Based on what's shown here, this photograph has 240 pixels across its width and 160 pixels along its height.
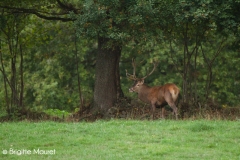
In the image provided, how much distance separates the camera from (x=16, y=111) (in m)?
18.2

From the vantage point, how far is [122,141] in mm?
11711

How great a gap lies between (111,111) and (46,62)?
12811 millimetres

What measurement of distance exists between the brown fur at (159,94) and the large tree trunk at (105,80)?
0.91 m

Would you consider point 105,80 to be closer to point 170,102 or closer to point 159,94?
point 159,94

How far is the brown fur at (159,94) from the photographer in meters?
17.3

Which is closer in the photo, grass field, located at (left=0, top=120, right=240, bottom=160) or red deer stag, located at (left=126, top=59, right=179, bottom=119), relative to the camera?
grass field, located at (left=0, top=120, right=240, bottom=160)

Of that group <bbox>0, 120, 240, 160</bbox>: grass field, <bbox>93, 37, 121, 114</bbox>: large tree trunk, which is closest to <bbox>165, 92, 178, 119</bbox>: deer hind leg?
<bbox>93, 37, 121, 114</bbox>: large tree trunk

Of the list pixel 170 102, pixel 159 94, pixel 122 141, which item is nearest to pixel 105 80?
pixel 159 94

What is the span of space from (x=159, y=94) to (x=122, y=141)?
6.30 meters

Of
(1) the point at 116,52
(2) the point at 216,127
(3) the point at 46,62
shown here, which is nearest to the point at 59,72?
(3) the point at 46,62

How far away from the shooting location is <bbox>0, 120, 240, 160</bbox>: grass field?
33.9 ft

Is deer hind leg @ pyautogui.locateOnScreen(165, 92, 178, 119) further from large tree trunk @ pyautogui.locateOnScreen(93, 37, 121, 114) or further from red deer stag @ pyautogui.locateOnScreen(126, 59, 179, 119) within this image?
large tree trunk @ pyautogui.locateOnScreen(93, 37, 121, 114)

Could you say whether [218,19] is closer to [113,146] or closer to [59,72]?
[113,146]

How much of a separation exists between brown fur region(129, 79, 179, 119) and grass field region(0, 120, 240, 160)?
2751 mm
